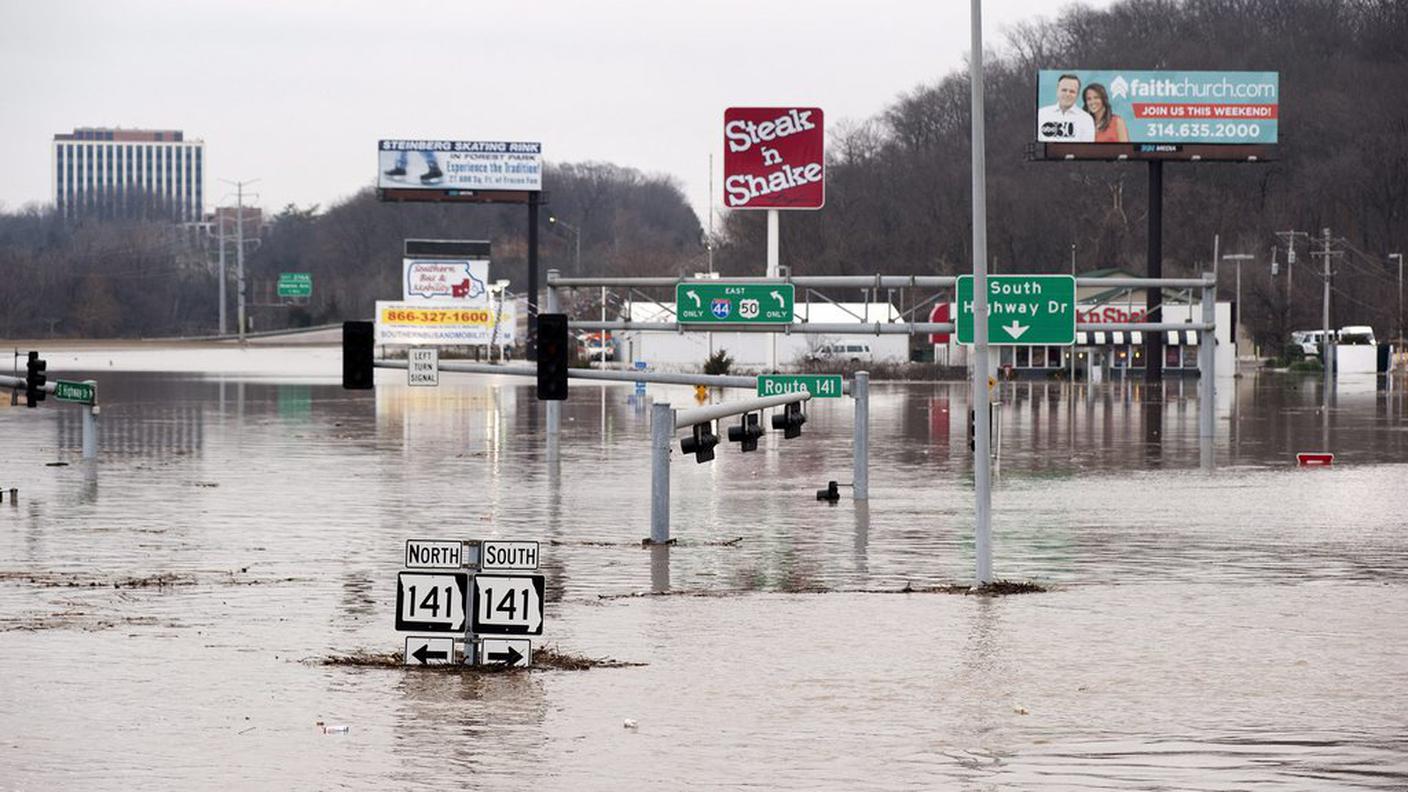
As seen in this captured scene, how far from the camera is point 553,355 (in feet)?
96.1

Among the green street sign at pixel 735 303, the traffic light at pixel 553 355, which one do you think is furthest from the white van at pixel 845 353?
the traffic light at pixel 553 355

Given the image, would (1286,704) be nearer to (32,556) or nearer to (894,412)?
(32,556)

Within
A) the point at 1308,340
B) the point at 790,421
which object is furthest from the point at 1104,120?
the point at 790,421

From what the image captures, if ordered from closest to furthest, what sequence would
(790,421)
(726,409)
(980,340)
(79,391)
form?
(980,340)
(726,409)
(790,421)
(79,391)

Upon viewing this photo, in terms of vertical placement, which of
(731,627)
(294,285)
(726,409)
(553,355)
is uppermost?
(294,285)

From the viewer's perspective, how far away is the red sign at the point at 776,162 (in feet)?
204

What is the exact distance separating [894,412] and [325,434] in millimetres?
19855

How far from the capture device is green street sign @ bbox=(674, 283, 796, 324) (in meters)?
44.1

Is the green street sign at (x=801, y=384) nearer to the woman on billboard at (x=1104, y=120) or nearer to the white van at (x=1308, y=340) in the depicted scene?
the woman on billboard at (x=1104, y=120)

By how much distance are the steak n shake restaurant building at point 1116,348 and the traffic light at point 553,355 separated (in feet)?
232

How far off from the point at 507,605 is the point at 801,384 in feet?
59.4

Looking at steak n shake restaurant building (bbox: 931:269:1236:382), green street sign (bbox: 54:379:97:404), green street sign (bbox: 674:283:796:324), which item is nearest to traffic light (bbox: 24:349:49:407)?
green street sign (bbox: 54:379:97:404)

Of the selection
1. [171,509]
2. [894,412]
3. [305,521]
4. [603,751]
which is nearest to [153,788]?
[603,751]

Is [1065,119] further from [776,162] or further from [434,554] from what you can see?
[434,554]
